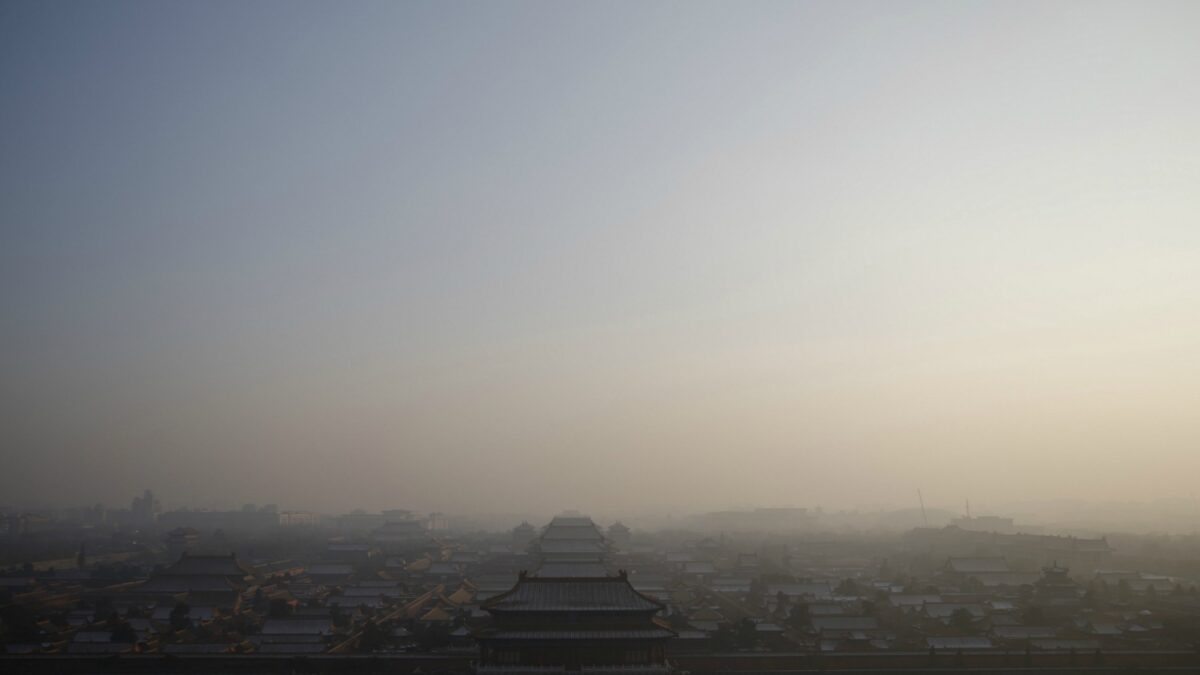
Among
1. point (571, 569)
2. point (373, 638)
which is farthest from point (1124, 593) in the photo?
point (373, 638)

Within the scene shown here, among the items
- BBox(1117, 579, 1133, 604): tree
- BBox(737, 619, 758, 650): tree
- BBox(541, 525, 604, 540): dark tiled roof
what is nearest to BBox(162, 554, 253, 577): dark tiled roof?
BBox(541, 525, 604, 540): dark tiled roof

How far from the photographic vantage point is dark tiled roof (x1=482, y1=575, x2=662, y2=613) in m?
17.6

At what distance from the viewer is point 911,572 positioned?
5494cm

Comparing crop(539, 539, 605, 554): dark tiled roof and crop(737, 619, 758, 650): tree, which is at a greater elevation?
crop(539, 539, 605, 554): dark tiled roof

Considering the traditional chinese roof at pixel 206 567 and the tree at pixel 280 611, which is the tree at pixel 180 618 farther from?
the traditional chinese roof at pixel 206 567

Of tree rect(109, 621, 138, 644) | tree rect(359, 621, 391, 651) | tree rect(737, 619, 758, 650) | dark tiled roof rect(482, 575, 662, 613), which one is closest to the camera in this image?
dark tiled roof rect(482, 575, 662, 613)

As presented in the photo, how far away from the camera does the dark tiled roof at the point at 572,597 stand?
57.8ft

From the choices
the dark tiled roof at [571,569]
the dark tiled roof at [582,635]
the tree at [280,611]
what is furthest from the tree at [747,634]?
the tree at [280,611]

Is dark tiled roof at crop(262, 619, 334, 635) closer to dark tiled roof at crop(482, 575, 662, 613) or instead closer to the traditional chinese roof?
the traditional chinese roof

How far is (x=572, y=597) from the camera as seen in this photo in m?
18.0

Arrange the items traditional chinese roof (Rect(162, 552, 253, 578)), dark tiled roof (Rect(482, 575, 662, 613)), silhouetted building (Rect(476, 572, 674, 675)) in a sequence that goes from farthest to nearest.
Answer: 1. traditional chinese roof (Rect(162, 552, 253, 578))
2. dark tiled roof (Rect(482, 575, 662, 613))
3. silhouetted building (Rect(476, 572, 674, 675))

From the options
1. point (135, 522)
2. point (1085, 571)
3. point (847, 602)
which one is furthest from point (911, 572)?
point (135, 522)

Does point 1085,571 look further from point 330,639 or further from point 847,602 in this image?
point 330,639

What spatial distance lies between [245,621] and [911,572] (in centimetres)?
4055
